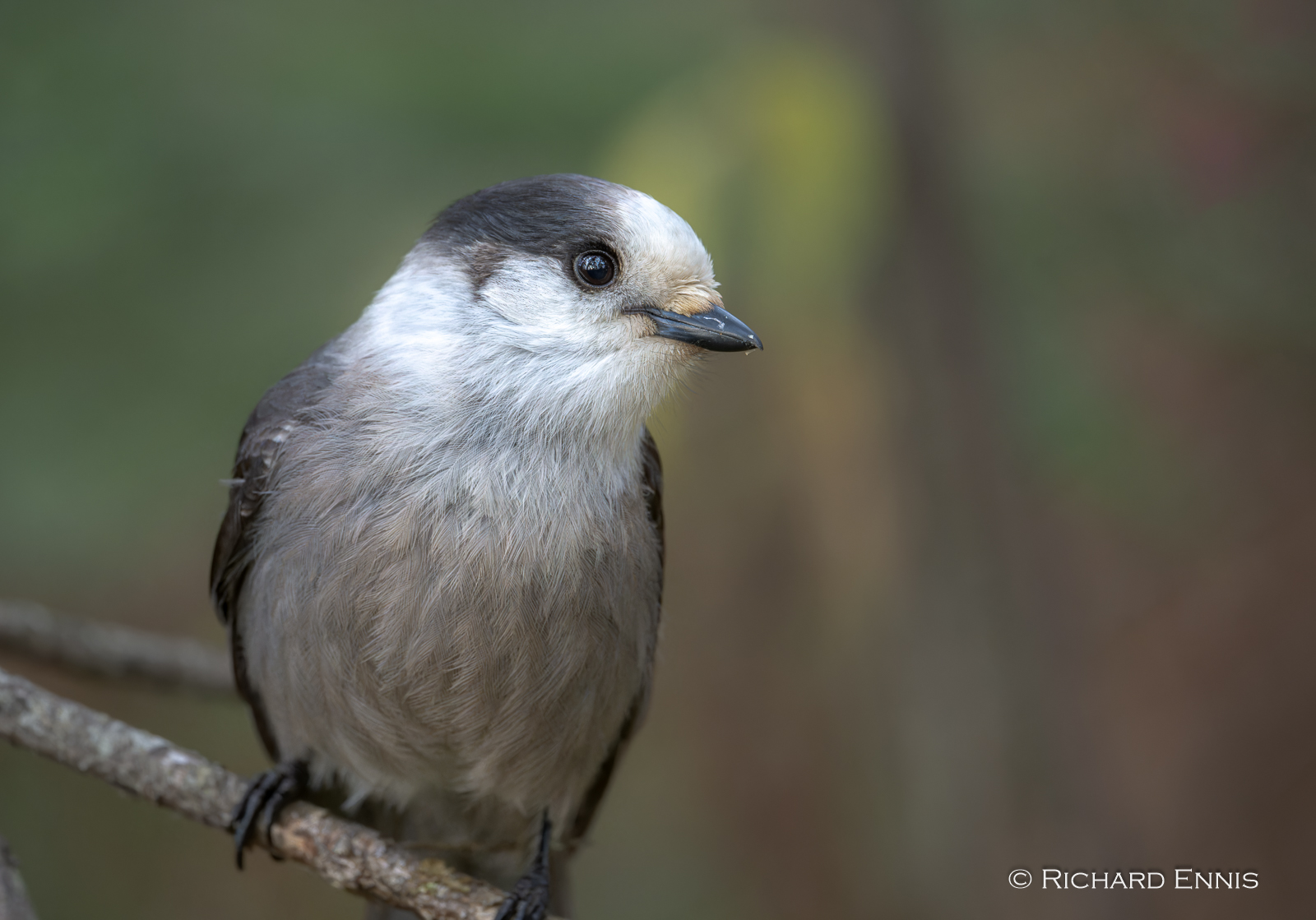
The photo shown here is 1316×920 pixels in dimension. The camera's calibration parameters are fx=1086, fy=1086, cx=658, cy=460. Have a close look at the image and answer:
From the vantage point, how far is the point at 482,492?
7.64 feet

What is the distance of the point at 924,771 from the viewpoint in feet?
12.0

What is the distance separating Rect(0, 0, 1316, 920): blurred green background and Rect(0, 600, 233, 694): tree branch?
0.58ft

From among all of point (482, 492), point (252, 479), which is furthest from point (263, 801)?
point (482, 492)

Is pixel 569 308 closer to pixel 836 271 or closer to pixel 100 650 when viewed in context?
pixel 836 271

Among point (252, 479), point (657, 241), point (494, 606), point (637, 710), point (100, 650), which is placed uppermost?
point (657, 241)

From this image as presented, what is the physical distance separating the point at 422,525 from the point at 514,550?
0.20m

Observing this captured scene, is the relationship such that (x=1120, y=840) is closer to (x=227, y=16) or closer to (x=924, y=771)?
(x=924, y=771)

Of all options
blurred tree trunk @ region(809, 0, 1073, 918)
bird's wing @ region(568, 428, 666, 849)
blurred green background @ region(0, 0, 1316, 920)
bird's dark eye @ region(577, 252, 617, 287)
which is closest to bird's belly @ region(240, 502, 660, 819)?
bird's wing @ region(568, 428, 666, 849)

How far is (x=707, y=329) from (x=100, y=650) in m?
2.00

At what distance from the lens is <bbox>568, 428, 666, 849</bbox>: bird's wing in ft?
8.95

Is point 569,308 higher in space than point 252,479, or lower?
higher

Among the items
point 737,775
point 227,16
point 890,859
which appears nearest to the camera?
point 227,16

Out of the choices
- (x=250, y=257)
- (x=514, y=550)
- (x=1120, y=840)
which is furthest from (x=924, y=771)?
(x=250, y=257)

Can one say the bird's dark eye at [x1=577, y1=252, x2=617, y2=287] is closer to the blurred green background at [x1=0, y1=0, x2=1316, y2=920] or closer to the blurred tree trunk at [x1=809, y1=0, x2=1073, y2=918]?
the blurred green background at [x1=0, y1=0, x2=1316, y2=920]
